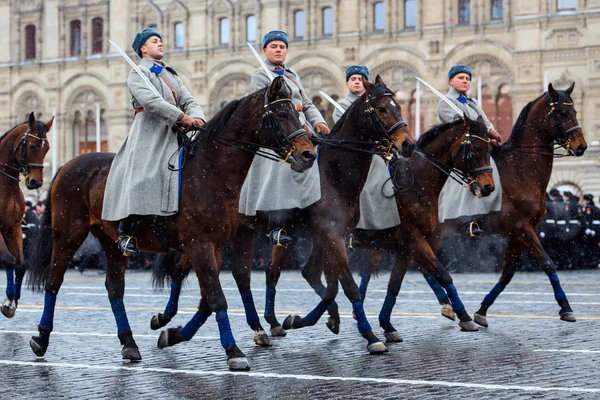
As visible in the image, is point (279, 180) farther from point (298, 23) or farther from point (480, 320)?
point (298, 23)

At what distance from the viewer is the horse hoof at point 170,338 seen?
26.9ft

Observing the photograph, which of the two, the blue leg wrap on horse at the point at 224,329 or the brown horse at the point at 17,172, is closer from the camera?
the blue leg wrap on horse at the point at 224,329

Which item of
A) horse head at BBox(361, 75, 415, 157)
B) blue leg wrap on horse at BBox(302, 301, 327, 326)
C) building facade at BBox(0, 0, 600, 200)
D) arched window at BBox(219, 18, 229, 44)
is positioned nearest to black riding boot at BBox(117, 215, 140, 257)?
horse head at BBox(361, 75, 415, 157)

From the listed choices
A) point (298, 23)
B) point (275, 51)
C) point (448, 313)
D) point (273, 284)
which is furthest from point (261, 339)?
point (298, 23)

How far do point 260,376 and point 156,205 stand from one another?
1.45 meters

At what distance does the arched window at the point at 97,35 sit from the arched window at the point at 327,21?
10481 millimetres

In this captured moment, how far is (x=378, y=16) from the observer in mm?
41594

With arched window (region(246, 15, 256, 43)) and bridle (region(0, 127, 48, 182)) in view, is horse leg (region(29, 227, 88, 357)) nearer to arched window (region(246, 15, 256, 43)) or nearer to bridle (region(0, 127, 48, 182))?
bridle (region(0, 127, 48, 182))

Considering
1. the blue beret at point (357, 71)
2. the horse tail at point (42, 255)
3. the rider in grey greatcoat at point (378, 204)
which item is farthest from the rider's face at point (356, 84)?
the horse tail at point (42, 255)

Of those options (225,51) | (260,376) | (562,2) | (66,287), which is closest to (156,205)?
(260,376)

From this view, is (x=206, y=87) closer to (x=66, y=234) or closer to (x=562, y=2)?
(x=562, y=2)

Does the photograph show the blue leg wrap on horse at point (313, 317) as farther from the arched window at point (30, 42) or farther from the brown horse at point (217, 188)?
the arched window at point (30, 42)

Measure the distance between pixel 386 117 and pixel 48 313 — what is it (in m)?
3.05

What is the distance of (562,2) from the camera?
125 feet
